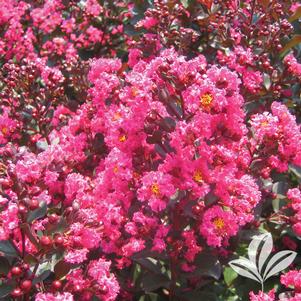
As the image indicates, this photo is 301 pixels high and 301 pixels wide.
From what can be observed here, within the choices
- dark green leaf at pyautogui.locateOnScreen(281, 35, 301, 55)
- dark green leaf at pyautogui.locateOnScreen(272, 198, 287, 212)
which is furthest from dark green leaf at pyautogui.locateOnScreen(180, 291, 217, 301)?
dark green leaf at pyautogui.locateOnScreen(281, 35, 301, 55)

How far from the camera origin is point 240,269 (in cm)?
203

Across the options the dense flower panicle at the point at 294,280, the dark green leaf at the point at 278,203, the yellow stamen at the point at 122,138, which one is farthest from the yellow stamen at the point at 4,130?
the dense flower panicle at the point at 294,280

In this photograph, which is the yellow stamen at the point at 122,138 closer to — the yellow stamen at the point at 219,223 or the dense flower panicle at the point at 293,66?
the yellow stamen at the point at 219,223

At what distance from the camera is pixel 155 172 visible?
1.91m

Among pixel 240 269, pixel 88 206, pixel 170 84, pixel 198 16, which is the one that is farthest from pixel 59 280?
pixel 198 16

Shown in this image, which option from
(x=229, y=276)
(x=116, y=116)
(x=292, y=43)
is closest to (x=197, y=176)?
(x=116, y=116)

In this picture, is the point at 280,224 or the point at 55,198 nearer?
the point at 55,198

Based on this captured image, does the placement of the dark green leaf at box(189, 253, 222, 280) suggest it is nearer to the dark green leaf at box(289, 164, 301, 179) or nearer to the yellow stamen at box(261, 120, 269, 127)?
the yellow stamen at box(261, 120, 269, 127)

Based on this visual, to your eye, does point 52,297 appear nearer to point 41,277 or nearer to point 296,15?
point 41,277

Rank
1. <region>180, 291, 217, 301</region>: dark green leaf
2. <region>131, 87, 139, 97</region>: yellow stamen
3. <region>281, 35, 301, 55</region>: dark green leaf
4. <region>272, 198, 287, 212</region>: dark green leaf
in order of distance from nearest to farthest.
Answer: <region>131, 87, 139, 97</region>: yellow stamen < <region>180, 291, 217, 301</region>: dark green leaf < <region>272, 198, 287, 212</region>: dark green leaf < <region>281, 35, 301, 55</region>: dark green leaf

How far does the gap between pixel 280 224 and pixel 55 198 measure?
3.47 ft

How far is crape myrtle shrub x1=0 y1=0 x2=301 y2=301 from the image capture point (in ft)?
5.74

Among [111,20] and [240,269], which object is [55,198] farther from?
[111,20]

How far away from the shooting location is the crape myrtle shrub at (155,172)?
5.74 ft
